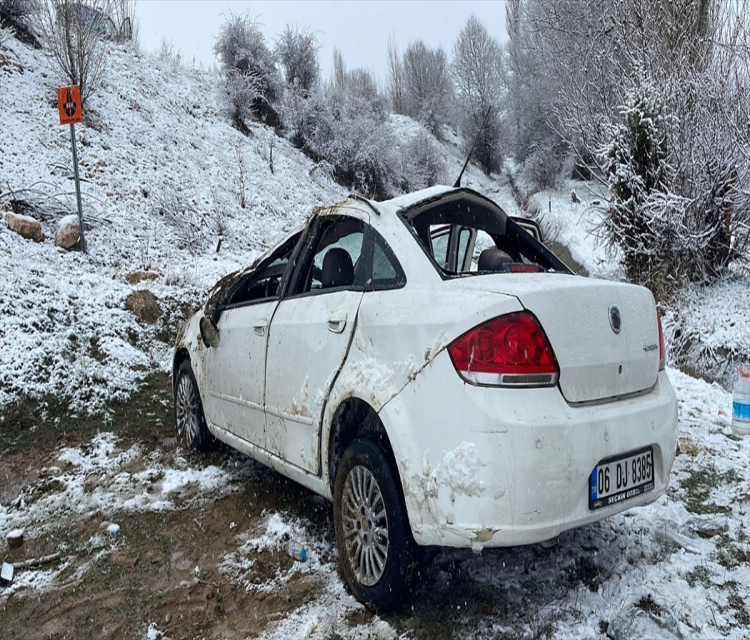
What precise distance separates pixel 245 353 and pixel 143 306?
4.35m

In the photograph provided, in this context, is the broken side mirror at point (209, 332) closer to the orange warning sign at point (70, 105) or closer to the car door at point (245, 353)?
the car door at point (245, 353)

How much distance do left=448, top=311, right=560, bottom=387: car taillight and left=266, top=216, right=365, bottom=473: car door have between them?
718mm

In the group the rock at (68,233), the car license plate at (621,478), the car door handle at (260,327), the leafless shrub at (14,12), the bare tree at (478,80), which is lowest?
the car license plate at (621,478)

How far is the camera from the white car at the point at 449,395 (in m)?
2.01

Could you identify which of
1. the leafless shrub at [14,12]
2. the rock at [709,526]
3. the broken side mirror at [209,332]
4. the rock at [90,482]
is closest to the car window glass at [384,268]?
the broken side mirror at [209,332]

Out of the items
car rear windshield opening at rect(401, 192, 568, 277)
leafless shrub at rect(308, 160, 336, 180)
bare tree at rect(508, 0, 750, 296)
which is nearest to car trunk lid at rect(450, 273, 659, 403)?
car rear windshield opening at rect(401, 192, 568, 277)

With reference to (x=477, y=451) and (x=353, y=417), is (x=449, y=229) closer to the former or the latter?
(x=353, y=417)

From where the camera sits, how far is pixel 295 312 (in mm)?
3150

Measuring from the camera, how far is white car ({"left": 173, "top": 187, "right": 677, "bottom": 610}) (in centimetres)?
201

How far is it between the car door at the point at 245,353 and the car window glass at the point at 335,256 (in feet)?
0.84

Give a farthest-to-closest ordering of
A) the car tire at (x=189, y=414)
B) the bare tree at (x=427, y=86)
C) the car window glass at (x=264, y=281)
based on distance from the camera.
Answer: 1. the bare tree at (x=427, y=86)
2. the car tire at (x=189, y=414)
3. the car window glass at (x=264, y=281)

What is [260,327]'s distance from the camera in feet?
11.4

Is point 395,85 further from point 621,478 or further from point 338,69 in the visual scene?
point 621,478

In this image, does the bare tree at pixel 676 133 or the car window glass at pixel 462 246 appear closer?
the car window glass at pixel 462 246
